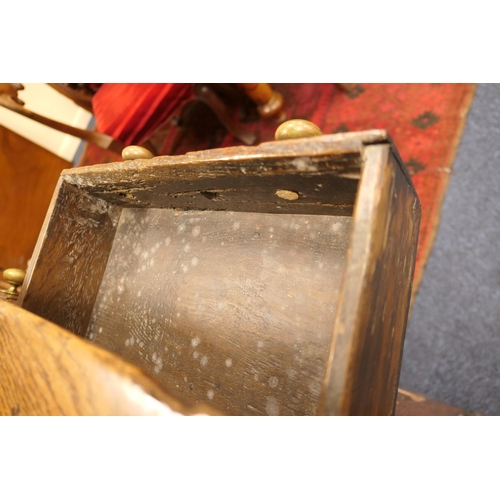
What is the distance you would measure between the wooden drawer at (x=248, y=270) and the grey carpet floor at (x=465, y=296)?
0.84 m

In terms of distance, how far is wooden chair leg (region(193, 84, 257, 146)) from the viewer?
172cm

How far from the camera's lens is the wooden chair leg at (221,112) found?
1.72m

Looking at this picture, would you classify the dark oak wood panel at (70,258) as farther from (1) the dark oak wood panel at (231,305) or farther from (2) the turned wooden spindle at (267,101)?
(2) the turned wooden spindle at (267,101)

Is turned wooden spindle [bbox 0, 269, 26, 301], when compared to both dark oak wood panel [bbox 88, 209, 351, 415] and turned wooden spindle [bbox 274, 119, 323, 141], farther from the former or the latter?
turned wooden spindle [bbox 274, 119, 323, 141]

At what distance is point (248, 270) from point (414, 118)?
125 centimetres

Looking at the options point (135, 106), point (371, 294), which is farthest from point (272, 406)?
point (135, 106)

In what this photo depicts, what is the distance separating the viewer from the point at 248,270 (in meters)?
0.74

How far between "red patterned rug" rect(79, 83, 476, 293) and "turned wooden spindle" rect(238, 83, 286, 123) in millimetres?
44

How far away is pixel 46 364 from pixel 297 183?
43 centimetres

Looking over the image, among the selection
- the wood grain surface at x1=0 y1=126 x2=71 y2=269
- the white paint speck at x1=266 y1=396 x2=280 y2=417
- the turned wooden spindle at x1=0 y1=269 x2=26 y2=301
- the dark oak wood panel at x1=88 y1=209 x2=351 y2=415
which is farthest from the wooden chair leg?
the white paint speck at x1=266 y1=396 x2=280 y2=417

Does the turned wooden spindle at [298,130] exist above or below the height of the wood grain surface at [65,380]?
above

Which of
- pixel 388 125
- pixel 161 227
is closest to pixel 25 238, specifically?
pixel 161 227

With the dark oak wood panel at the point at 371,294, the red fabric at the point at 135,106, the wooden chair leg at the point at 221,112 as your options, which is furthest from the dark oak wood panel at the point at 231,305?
the wooden chair leg at the point at 221,112

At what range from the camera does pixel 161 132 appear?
8.02 feet
